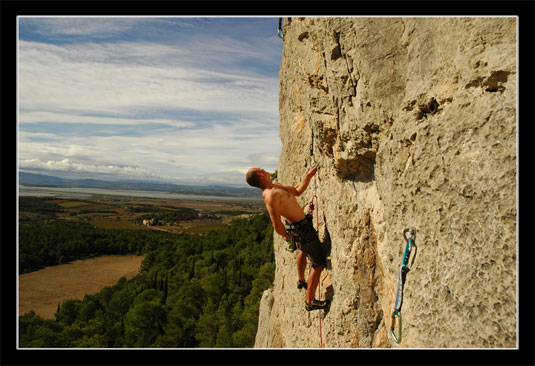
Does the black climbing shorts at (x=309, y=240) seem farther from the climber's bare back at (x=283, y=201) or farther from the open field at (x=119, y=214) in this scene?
the open field at (x=119, y=214)

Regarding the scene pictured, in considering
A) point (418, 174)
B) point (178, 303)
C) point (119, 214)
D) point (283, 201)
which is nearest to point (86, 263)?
point (178, 303)

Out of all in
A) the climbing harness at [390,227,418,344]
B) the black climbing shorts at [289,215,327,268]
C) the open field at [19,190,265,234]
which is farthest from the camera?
the open field at [19,190,265,234]

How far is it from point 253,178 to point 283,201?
0.49 metres

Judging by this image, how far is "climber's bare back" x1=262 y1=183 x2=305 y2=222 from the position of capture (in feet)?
13.2

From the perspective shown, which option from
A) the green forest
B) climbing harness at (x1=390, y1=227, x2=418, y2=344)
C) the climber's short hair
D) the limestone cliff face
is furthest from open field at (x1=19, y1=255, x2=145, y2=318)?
climbing harness at (x1=390, y1=227, x2=418, y2=344)

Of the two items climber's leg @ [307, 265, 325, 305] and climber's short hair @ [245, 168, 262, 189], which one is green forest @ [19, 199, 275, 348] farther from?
climber's short hair @ [245, 168, 262, 189]

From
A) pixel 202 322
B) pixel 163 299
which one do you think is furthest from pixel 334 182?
pixel 163 299

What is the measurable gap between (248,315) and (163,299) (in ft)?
50.2

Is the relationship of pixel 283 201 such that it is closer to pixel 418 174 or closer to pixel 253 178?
pixel 253 178

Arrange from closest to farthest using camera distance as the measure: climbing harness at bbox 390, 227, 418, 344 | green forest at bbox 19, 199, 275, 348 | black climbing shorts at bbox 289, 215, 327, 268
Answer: climbing harness at bbox 390, 227, 418, 344 < black climbing shorts at bbox 289, 215, 327, 268 < green forest at bbox 19, 199, 275, 348

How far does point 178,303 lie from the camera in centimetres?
3077

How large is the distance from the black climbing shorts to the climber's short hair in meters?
0.78

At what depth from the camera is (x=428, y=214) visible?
8.16ft

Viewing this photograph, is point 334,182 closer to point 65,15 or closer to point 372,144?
point 372,144
